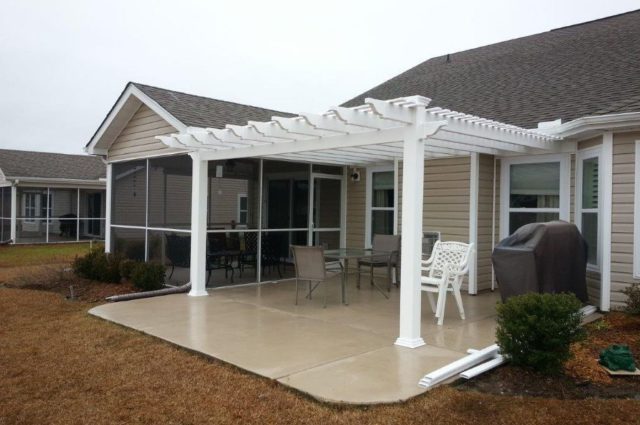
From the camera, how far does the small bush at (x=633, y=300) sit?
5.73m

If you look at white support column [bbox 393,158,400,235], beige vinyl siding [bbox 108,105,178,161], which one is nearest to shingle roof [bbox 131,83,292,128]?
beige vinyl siding [bbox 108,105,178,161]

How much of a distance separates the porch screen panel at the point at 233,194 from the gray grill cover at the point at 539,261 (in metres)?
4.34

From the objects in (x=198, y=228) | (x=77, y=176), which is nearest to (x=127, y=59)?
(x=77, y=176)

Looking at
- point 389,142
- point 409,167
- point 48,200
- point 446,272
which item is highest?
point 389,142

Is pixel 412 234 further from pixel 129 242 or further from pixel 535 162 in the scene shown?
pixel 129 242

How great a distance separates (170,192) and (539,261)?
243 inches

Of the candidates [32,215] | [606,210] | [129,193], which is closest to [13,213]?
[32,215]

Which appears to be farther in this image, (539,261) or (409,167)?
(539,261)

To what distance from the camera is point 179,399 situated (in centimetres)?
379

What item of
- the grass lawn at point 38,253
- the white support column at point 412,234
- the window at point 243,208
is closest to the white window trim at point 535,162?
the white support column at point 412,234

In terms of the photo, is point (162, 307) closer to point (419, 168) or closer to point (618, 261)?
point (419, 168)

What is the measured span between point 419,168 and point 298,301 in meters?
3.18

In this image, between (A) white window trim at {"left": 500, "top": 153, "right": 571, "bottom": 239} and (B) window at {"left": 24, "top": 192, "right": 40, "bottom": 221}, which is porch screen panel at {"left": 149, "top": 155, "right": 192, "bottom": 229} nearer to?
(A) white window trim at {"left": 500, "top": 153, "right": 571, "bottom": 239}

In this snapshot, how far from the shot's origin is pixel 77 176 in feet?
67.1
